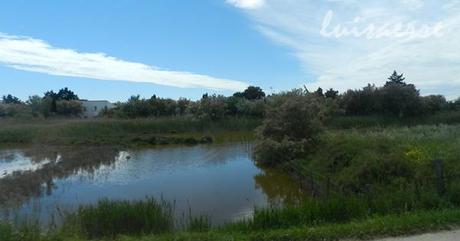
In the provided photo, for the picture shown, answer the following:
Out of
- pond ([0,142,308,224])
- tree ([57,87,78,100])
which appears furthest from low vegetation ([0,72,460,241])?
tree ([57,87,78,100])

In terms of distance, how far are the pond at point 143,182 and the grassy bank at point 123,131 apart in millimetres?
11547

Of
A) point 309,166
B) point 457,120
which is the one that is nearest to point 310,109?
point 309,166

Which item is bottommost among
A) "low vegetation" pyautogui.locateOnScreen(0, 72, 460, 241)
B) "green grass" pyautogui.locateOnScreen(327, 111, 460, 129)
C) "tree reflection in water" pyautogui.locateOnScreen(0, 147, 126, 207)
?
"tree reflection in water" pyautogui.locateOnScreen(0, 147, 126, 207)

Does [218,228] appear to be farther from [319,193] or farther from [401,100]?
[401,100]

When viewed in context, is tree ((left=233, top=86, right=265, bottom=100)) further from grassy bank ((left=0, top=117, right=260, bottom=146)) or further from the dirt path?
the dirt path

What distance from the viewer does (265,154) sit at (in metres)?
30.6

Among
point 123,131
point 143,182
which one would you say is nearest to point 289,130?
point 143,182

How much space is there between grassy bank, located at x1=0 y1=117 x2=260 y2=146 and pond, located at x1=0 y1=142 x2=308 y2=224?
1155cm

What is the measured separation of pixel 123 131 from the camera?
60031 millimetres

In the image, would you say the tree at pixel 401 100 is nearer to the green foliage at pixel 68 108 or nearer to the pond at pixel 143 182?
the pond at pixel 143 182

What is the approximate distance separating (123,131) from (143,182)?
120 ft

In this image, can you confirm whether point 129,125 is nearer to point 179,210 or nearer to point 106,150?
point 106,150

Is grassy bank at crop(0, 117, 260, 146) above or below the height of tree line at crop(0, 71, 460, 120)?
below

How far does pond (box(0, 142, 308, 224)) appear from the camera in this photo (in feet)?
59.9
